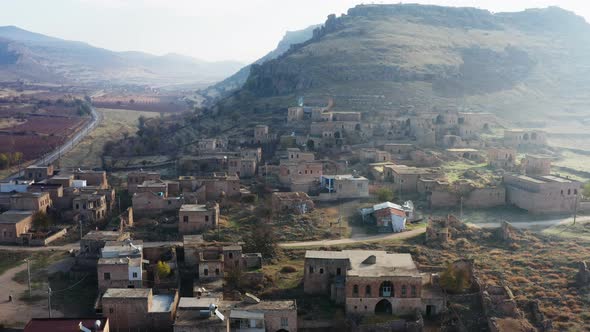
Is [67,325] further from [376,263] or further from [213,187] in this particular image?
[213,187]

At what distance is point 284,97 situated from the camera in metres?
89.2

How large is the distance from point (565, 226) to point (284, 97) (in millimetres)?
54630

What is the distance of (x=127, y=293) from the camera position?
27375 mm

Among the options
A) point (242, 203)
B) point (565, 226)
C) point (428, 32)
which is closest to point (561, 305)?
point (565, 226)

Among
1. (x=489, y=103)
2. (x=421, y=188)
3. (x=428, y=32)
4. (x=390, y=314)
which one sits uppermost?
(x=428, y=32)

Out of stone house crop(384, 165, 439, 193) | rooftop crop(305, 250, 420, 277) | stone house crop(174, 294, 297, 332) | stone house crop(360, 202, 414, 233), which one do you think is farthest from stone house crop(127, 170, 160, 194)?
stone house crop(174, 294, 297, 332)

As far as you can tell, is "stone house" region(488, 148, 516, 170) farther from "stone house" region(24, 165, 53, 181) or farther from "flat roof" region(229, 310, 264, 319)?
"stone house" region(24, 165, 53, 181)

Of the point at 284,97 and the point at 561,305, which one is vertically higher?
the point at 284,97

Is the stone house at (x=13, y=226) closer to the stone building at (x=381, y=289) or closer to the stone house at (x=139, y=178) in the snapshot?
the stone house at (x=139, y=178)

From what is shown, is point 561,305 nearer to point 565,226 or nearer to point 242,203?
point 565,226

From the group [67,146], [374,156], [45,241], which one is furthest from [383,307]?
[67,146]

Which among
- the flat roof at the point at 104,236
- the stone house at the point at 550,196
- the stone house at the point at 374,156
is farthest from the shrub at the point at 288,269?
the stone house at the point at 374,156

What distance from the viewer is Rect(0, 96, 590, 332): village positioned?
89.4ft

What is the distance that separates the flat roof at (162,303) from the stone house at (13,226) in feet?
47.5
